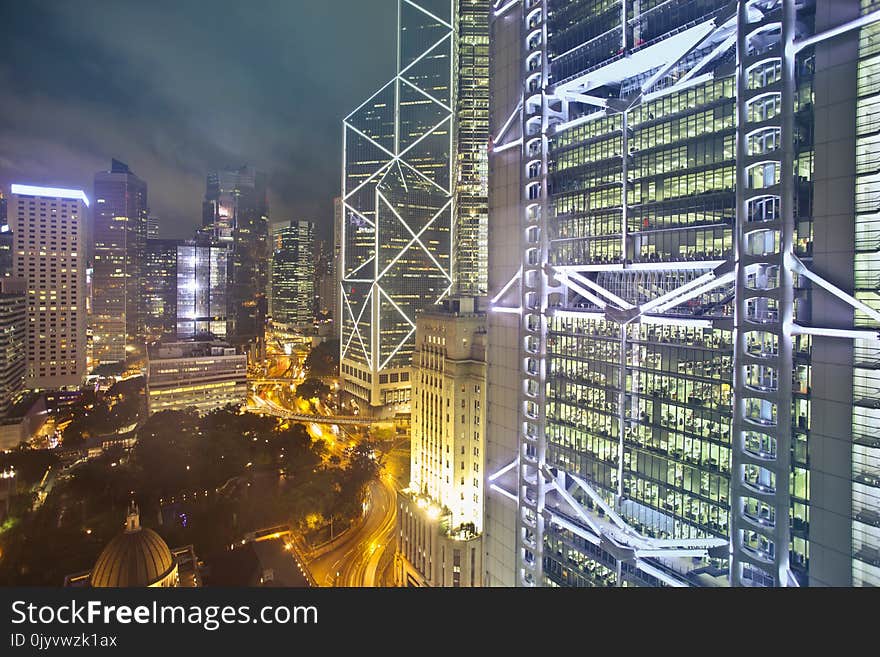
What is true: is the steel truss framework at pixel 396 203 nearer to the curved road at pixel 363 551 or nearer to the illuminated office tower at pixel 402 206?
the illuminated office tower at pixel 402 206

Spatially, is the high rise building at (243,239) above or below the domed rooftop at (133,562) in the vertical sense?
above

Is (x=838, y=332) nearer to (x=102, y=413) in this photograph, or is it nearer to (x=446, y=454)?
(x=446, y=454)

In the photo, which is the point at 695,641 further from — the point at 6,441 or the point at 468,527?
the point at 6,441

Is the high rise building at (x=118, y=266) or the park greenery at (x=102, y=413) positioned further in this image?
the high rise building at (x=118, y=266)

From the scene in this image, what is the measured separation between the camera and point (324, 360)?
A: 93.9 feet

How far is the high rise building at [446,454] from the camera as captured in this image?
9970 mm

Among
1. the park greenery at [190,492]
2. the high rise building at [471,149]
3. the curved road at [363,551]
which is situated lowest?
the curved road at [363,551]

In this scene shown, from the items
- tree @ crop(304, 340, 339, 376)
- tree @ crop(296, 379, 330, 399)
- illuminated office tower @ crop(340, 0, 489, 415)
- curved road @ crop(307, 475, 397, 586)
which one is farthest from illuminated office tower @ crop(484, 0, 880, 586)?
tree @ crop(304, 340, 339, 376)

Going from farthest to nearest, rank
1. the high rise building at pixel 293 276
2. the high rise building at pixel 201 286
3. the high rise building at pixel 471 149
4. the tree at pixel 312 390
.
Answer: the high rise building at pixel 293 276, the high rise building at pixel 201 286, the tree at pixel 312 390, the high rise building at pixel 471 149

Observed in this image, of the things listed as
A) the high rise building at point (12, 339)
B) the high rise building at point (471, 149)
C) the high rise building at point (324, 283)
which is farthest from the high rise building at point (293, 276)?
the high rise building at point (12, 339)

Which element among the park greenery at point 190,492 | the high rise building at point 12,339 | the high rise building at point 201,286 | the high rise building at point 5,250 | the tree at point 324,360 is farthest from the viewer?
the high rise building at point 201,286

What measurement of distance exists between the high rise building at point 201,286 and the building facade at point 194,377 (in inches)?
255

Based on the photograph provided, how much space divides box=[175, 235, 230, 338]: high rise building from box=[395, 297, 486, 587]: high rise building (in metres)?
20.3

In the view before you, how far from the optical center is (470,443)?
38.2 feet
